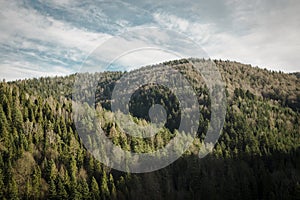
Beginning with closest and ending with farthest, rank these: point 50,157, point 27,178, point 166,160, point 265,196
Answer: point 27,178
point 265,196
point 50,157
point 166,160

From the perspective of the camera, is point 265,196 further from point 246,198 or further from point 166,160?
point 166,160

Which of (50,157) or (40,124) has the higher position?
(40,124)

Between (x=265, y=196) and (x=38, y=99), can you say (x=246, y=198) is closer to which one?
(x=265, y=196)

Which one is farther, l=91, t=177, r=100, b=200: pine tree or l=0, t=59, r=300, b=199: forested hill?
l=0, t=59, r=300, b=199: forested hill

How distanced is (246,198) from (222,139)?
71382mm

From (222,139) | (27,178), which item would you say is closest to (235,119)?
(222,139)

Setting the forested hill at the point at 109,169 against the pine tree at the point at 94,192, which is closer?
the pine tree at the point at 94,192

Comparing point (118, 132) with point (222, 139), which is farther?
point (222, 139)

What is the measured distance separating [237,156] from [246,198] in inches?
1516

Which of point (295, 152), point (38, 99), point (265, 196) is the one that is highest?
point (38, 99)

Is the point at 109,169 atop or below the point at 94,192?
atop

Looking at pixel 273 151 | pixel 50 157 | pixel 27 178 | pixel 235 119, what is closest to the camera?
pixel 27 178

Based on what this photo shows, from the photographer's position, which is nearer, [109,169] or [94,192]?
[94,192]

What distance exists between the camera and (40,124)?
118 m
